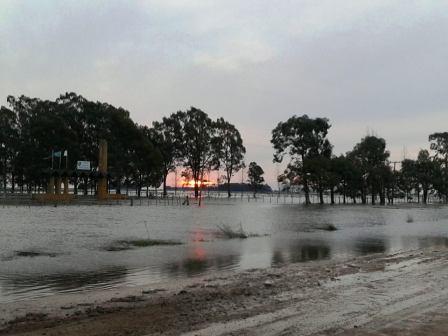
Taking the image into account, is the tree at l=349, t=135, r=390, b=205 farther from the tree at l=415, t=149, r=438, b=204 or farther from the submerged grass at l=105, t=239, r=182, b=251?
the submerged grass at l=105, t=239, r=182, b=251

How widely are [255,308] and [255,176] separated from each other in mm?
139709

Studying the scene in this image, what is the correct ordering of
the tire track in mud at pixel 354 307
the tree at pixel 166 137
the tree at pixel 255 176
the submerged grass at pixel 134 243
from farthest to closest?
the tree at pixel 255 176 → the tree at pixel 166 137 → the submerged grass at pixel 134 243 → the tire track in mud at pixel 354 307

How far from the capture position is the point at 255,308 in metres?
7.91

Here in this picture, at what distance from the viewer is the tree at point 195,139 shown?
108 metres

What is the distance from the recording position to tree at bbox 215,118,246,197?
114062 mm

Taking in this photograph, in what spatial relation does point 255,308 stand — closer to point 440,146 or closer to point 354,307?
point 354,307

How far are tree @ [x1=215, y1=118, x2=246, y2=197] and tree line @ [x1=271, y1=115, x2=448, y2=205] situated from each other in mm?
27535

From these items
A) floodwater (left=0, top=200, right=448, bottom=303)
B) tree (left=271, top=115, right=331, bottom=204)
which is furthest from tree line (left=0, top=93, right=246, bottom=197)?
floodwater (left=0, top=200, right=448, bottom=303)

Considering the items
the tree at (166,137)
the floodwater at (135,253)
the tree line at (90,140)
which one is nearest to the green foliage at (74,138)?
the tree line at (90,140)

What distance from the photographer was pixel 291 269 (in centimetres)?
1341

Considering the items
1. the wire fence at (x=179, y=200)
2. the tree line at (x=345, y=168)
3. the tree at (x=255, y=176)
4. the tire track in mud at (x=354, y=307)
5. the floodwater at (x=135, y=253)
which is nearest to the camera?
the tire track in mud at (x=354, y=307)

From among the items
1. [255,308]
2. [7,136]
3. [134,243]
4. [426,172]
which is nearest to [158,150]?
[7,136]

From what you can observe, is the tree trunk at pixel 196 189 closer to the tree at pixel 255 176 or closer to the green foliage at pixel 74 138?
the green foliage at pixel 74 138

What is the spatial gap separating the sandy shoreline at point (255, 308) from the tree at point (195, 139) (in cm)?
9645
